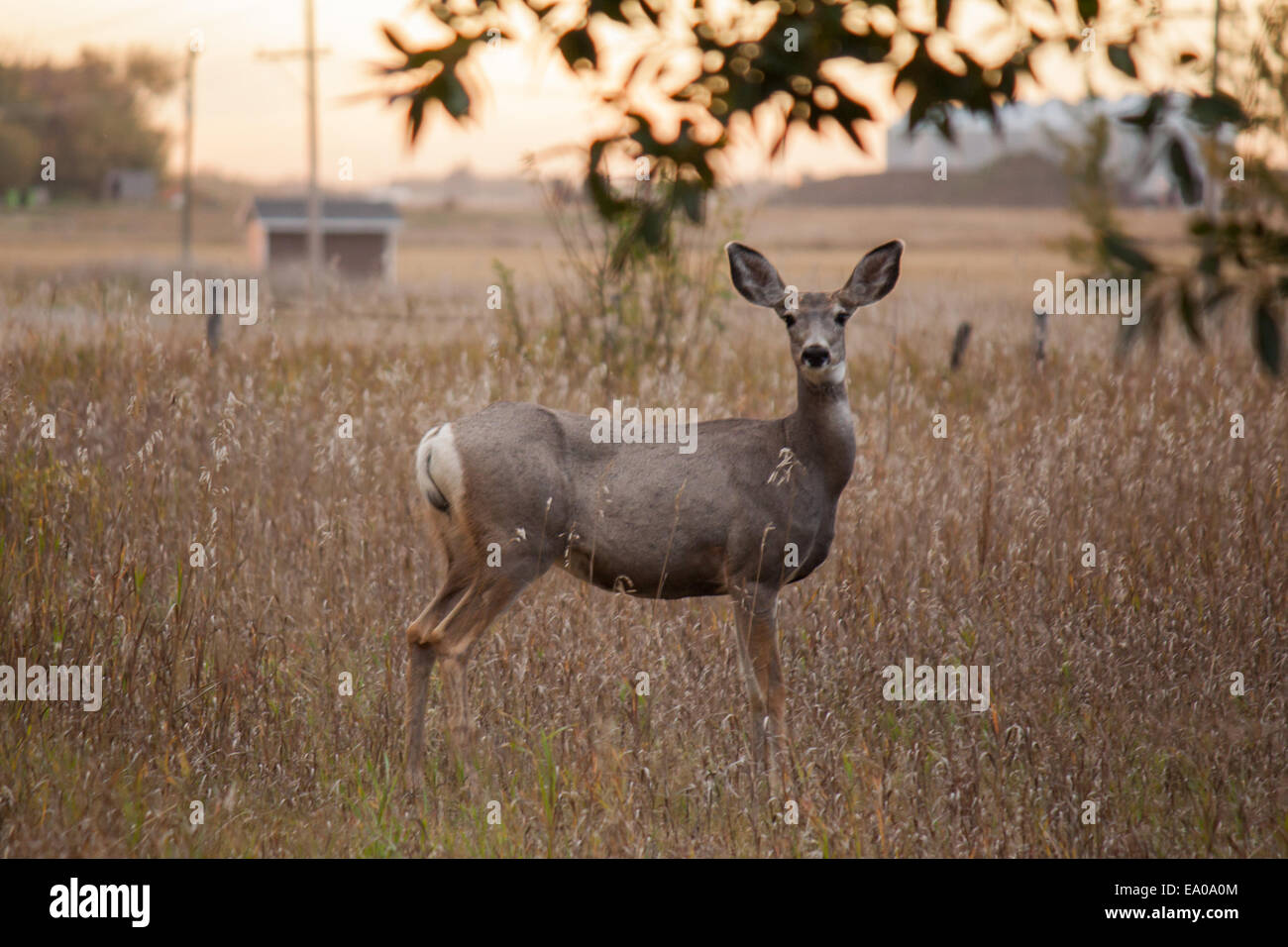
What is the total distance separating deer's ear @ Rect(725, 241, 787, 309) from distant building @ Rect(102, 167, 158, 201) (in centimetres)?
7418

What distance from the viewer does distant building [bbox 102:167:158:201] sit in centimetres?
7162

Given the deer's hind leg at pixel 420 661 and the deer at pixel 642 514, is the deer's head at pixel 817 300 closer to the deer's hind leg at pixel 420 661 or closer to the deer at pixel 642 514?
the deer at pixel 642 514

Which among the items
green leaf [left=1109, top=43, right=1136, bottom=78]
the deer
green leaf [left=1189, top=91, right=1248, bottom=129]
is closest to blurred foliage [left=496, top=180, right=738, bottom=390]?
the deer

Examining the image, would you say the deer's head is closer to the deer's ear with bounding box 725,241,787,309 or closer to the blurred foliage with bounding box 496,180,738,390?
the deer's ear with bounding box 725,241,787,309

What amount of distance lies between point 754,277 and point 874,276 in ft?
1.43

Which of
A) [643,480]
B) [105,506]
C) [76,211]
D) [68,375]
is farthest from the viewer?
[76,211]

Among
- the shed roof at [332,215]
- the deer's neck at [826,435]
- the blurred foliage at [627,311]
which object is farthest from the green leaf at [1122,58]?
the shed roof at [332,215]

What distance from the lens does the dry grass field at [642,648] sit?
399 cm

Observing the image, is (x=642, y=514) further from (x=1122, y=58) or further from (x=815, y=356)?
(x=1122, y=58)

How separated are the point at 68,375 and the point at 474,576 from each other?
517 cm

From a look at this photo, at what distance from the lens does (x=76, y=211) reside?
70.9 metres

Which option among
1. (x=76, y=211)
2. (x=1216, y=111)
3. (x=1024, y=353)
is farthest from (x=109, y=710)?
(x=76, y=211)

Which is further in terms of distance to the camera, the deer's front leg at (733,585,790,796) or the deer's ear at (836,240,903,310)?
the deer's ear at (836,240,903,310)
